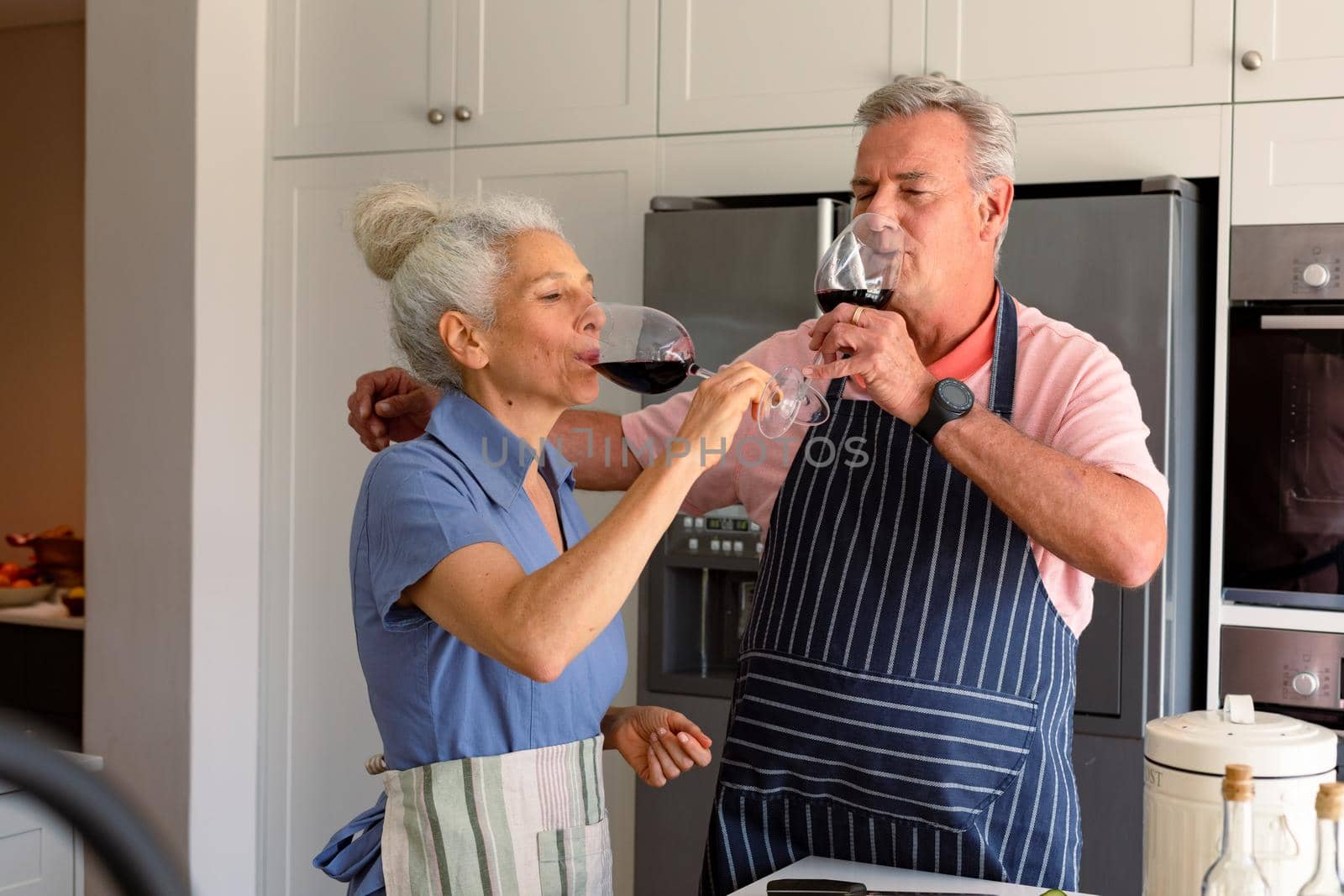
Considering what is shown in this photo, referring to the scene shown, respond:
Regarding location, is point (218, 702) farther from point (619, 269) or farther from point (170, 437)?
point (619, 269)

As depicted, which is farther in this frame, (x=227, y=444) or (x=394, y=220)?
(x=227, y=444)

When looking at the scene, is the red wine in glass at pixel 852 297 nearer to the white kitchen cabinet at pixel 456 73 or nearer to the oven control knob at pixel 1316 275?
the oven control knob at pixel 1316 275

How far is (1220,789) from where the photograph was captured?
3.46ft

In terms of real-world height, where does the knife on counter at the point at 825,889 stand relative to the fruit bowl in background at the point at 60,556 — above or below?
below

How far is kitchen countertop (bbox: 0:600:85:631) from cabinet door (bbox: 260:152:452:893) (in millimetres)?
717

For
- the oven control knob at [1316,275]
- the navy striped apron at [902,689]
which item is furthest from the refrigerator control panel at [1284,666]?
the navy striped apron at [902,689]

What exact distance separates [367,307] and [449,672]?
1.90m

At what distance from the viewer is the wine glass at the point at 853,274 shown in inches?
60.7

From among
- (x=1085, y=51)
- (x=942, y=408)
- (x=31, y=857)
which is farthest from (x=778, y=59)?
(x=31, y=857)

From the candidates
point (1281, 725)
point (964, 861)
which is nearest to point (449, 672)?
point (964, 861)

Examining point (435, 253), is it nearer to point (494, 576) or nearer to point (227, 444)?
point (494, 576)

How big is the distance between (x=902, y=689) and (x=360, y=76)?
2.13m

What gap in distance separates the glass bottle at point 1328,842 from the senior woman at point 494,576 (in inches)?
22.9

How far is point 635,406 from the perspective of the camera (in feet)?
9.06
